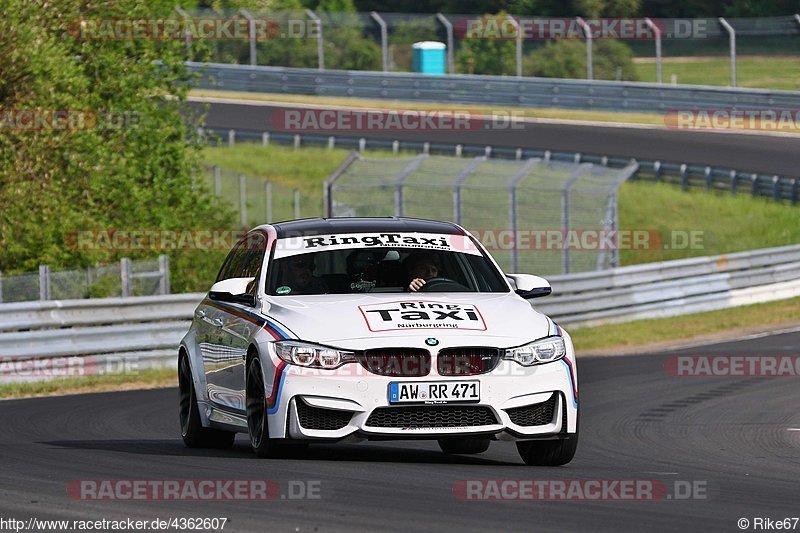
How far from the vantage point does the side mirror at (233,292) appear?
10023 millimetres

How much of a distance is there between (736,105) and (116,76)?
19916 millimetres

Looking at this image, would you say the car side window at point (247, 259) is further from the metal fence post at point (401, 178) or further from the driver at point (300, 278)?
the metal fence post at point (401, 178)

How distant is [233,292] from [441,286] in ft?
4.23

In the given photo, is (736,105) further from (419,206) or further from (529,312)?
(529,312)

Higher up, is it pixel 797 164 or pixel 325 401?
pixel 325 401

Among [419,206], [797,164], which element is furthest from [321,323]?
[797,164]

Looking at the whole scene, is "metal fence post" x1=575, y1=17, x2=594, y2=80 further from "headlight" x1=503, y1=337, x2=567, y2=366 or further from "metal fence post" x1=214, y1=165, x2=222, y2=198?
"headlight" x1=503, y1=337, x2=567, y2=366

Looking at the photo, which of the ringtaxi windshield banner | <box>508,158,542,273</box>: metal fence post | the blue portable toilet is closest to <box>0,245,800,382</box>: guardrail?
<box>508,158,542,273</box>: metal fence post

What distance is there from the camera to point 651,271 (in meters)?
25.5

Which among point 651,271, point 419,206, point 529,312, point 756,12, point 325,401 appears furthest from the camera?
point 756,12

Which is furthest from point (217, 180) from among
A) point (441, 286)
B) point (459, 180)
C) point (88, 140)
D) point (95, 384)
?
point (441, 286)

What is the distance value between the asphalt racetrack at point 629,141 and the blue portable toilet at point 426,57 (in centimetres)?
676

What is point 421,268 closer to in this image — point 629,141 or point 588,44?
point 629,141

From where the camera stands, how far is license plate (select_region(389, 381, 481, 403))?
8945mm
